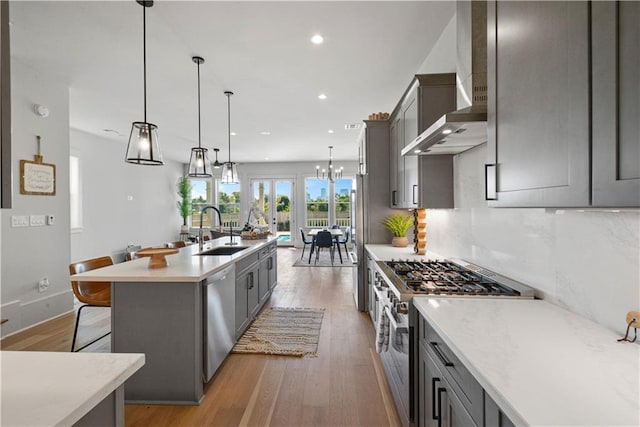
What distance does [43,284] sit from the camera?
372 centimetres

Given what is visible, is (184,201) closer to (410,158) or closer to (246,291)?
(246,291)

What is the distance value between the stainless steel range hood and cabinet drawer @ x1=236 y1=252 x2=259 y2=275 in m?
1.96

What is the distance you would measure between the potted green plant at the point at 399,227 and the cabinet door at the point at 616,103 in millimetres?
2770

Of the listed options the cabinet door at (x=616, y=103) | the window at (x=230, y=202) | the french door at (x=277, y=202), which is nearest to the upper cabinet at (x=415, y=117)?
the cabinet door at (x=616, y=103)

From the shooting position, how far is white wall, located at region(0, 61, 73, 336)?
3.38 metres

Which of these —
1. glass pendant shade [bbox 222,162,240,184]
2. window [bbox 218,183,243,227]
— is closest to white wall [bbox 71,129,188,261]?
window [bbox 218,183,243,227]

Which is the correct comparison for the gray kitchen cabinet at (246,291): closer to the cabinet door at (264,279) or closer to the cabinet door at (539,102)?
the cabinet door at (264,279)

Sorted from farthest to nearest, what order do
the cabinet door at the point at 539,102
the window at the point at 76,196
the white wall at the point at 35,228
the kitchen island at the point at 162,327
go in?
the window at the point at 76,196 → the white wall at the point at 35,228 → the kitchen island at the point at 162,327 → the cabinet door at the point at 539,102

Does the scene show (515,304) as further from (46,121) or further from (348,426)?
(46,121)

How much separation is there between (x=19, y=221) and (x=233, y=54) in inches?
121

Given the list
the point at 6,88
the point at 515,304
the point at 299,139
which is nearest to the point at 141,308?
the point at 6,88

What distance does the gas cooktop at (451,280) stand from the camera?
1576 mm

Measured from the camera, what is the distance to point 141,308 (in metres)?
2.12

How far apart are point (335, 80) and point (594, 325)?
3.44 metres
